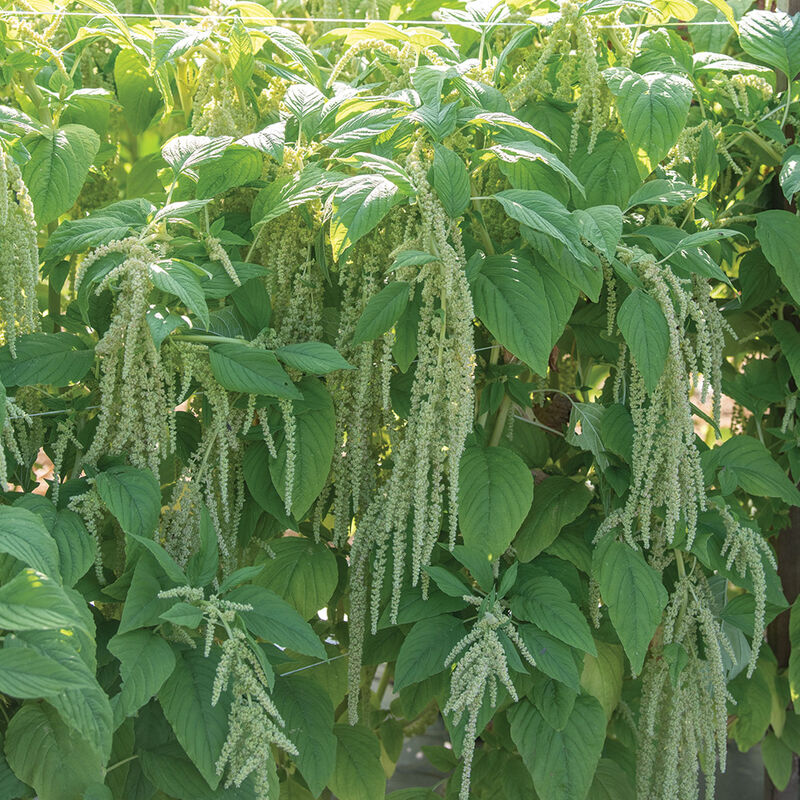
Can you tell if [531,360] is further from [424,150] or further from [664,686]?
[664,686]

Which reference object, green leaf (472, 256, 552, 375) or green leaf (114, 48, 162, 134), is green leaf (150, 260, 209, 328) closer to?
green leaf (472, 256, 552, 375)

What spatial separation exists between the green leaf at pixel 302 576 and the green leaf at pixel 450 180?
627mm

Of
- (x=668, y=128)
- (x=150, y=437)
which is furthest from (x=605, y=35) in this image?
(x=150, y=437)

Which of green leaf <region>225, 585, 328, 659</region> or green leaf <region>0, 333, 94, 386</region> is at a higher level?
green leaf <region>0, 333, 94, 386</region>

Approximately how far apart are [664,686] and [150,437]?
102 centimetres

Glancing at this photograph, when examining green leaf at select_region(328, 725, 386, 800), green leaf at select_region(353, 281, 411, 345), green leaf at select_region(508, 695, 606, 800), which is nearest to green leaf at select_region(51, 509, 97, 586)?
green leaf at select_region(353, 281, 411, 345)

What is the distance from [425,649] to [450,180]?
693 mm

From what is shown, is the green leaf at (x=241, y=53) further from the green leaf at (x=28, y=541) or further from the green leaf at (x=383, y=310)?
the green leaf at (x=28, y=541)

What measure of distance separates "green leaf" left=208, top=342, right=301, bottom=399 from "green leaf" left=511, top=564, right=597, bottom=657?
483 mm

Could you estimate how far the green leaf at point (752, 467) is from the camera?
1638 mm

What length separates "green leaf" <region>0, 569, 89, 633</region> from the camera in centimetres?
102

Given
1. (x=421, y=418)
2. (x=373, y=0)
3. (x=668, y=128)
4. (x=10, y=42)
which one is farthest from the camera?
(x=373, y=0)

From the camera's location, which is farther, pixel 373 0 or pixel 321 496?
pixel 373 0

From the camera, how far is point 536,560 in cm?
165
